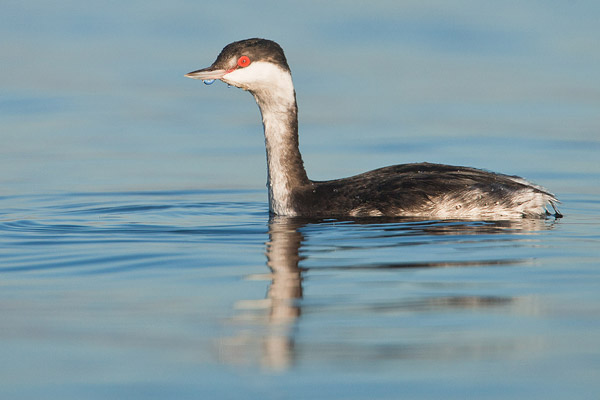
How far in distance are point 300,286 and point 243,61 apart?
4.06 metres

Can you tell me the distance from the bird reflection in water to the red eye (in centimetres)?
147

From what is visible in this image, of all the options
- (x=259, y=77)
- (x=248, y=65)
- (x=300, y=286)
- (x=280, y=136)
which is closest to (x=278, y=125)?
(x=280, y=136)

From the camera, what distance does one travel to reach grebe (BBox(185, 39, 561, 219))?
11109mm

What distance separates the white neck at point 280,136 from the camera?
1180 centimetres

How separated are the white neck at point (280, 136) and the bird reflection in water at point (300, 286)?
335 millimetres

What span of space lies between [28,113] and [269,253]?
9906 millimetres

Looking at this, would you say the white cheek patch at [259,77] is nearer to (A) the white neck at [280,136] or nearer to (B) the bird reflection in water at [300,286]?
(A) the white neck at [280,136]

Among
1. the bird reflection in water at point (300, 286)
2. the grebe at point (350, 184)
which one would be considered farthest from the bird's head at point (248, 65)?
the bird reflection in water at point (300, 286)

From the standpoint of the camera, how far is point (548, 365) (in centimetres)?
605

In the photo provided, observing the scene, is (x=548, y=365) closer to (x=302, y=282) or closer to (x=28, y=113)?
(x=302, y=282)

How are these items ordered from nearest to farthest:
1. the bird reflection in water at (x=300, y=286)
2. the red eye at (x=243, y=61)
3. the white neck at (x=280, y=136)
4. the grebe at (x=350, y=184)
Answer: the bird reflection in water at (x=300, y=286)
the grebe at (x=350, y=184)
the red eye at (x=243, y=61)
the white neck at (x=280, y=136)

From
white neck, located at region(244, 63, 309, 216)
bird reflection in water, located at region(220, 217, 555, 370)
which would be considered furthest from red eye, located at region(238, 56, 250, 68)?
bird reflection in water, located at region(220, 217, 555, 370)

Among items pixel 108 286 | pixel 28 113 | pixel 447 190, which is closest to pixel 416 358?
pixel 108 286

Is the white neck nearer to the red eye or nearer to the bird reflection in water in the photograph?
the red eye
